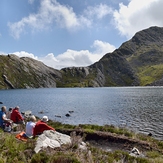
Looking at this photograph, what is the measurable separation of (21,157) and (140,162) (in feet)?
25.8

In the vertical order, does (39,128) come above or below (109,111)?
above

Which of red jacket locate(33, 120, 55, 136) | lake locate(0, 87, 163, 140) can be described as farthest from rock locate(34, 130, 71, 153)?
lake locate(0, 87, 163, 140)

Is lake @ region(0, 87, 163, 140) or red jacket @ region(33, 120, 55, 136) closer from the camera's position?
red jacket @ region(33, 120, 55, 136)

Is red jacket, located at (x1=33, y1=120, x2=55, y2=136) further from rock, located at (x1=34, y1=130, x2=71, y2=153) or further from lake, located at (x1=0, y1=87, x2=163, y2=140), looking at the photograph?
lake, located at (x1=0, y1=87, x2=163, y2=140)

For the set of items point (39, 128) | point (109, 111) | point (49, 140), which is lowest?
point (109, 111)

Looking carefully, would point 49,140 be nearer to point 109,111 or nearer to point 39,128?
point 39,128

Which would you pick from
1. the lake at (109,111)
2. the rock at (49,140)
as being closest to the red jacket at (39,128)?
the rock at (49,140)

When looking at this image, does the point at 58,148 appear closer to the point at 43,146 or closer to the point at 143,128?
the point at 43,146

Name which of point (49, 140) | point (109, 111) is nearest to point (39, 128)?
point (49, 140)

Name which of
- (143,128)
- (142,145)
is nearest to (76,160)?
(142,145)

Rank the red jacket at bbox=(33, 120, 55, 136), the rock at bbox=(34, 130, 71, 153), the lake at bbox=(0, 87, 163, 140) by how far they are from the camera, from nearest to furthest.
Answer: the rock at bbox=(34, 130, 71, 153)
the red jacket at bbox=(33, 120, 55, 136)
the lake at bbox=(0, 87, 163, 140)

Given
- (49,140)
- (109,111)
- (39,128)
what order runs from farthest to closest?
(109,111) → (39,128) → (49,140)

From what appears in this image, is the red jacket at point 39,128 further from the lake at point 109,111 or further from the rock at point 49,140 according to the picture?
the lake at point 109,111

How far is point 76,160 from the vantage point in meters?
8.52
